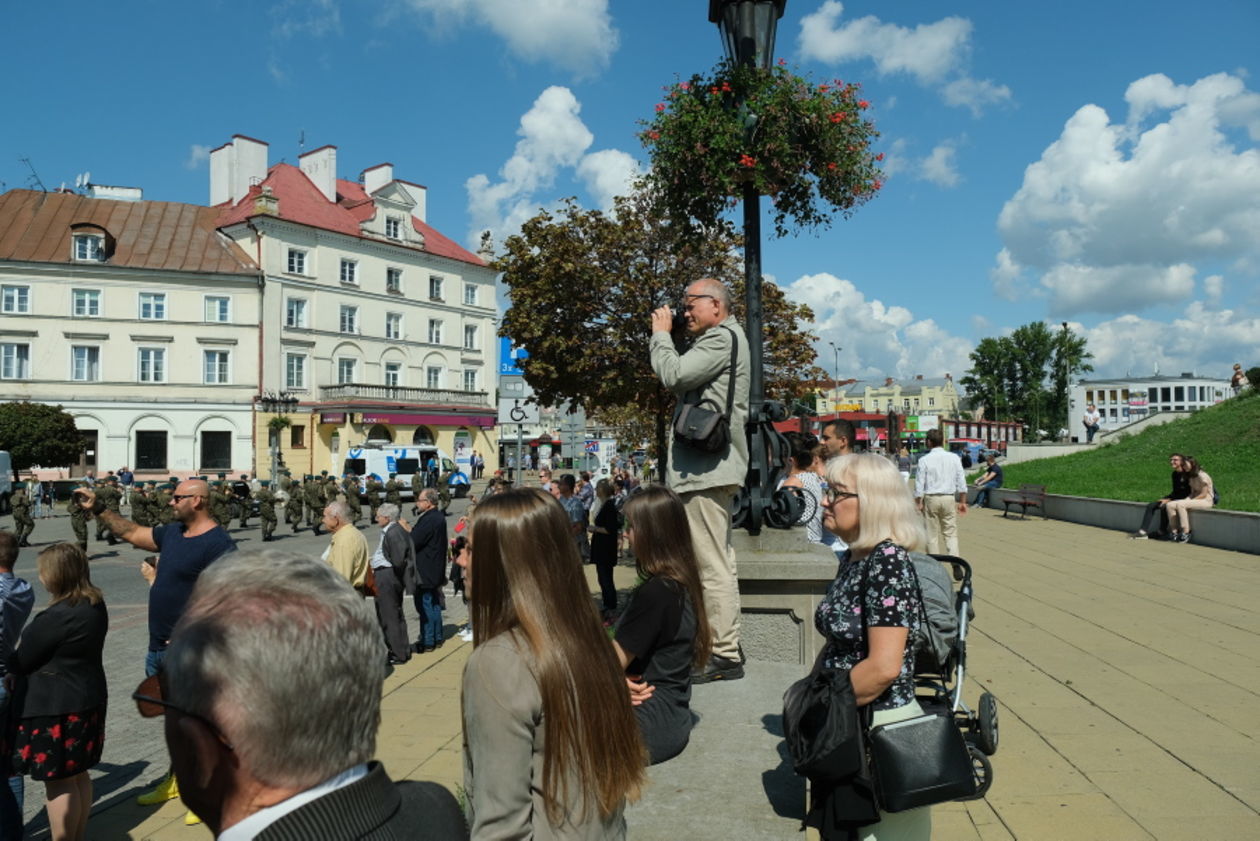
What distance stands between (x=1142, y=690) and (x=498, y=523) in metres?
5.99

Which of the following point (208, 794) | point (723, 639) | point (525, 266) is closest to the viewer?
point (208, 794)

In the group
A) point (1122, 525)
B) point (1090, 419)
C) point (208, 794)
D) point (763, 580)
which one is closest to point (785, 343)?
point (1122, 525)

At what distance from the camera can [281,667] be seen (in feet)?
4.27

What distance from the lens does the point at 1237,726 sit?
5.51 metres

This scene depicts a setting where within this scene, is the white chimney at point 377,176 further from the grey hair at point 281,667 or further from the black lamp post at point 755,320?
the grey hair at point 281,667

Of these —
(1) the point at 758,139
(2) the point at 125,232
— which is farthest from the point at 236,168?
(1) the point at 758,139

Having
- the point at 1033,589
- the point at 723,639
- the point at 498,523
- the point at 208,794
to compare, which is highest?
the point at 498,523

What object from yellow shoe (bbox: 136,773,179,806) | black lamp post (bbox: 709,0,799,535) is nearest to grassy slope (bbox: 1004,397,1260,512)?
black lamp post (bbox: 709,0,799,535)

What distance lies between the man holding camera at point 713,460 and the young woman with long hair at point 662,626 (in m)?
1.03

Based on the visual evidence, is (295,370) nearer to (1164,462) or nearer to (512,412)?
(512,412)

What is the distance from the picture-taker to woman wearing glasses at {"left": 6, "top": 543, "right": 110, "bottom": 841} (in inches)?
178

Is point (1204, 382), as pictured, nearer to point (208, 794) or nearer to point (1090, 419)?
point (1090, 419)

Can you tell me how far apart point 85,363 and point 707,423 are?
47.0 metres

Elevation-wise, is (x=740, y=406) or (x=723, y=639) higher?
(x=740, y=406)
